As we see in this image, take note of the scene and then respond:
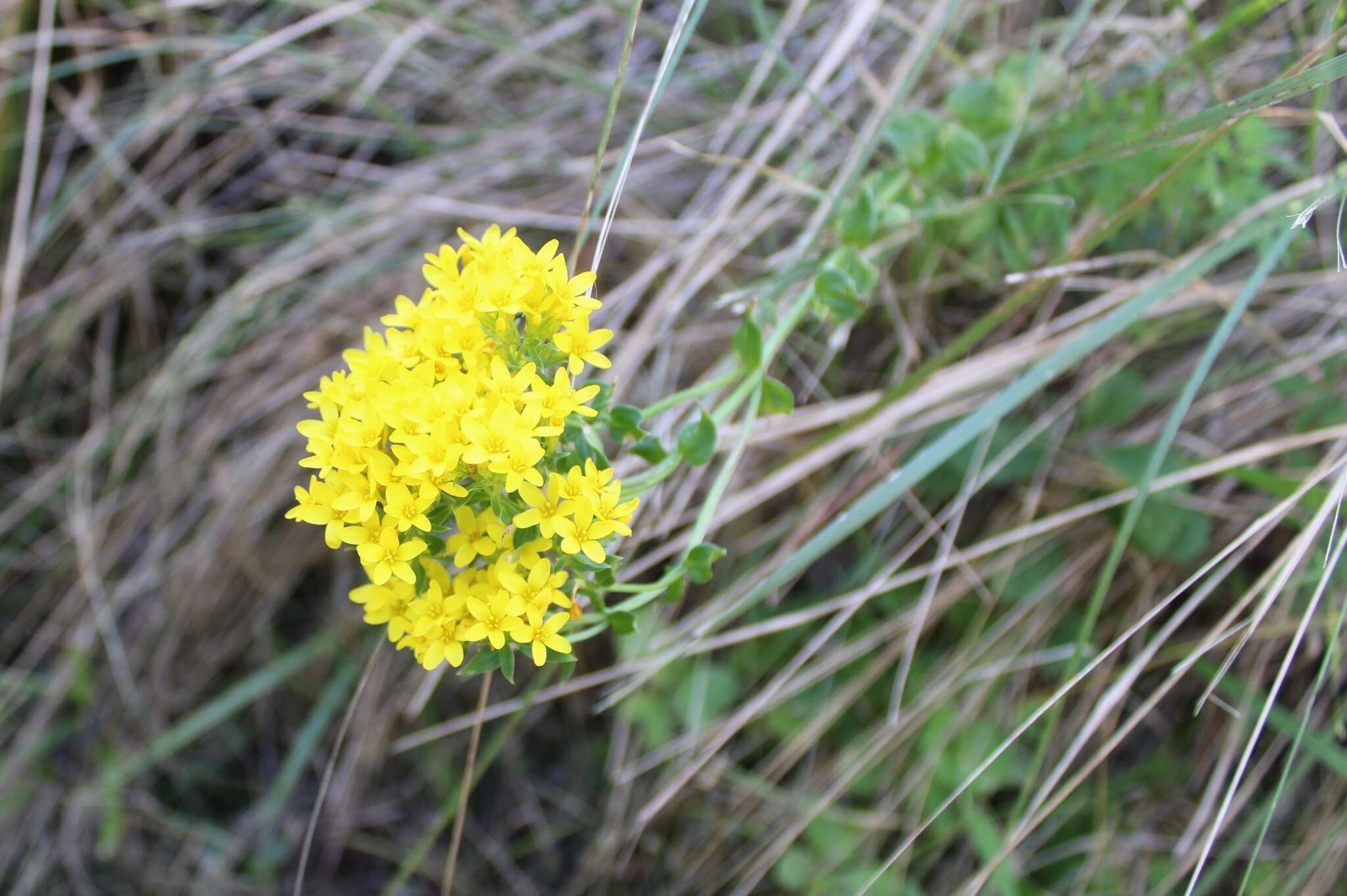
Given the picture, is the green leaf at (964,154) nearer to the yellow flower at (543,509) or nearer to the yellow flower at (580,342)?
the yellow flower at (580,342)

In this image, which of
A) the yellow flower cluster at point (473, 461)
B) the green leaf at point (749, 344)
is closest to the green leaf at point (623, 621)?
the yellow flower cluster at point (473, 461)

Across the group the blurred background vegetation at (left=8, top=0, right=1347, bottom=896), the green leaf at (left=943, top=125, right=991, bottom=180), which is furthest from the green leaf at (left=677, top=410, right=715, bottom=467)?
the green leaf at (left=943, top=125, right=991, bottom=180)

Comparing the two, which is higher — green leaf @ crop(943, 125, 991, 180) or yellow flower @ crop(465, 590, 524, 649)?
green leaf @ crop(943, 125, 991, 180)

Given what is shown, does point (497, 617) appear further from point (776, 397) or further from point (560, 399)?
point (776, 397)

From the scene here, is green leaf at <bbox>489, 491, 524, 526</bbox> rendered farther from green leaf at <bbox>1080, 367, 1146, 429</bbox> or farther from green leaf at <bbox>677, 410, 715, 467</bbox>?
green leaf at <bbox>1080, 367, 1146, 429</bbox>

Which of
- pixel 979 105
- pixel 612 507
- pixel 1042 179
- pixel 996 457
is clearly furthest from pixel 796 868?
pixel 979 105
